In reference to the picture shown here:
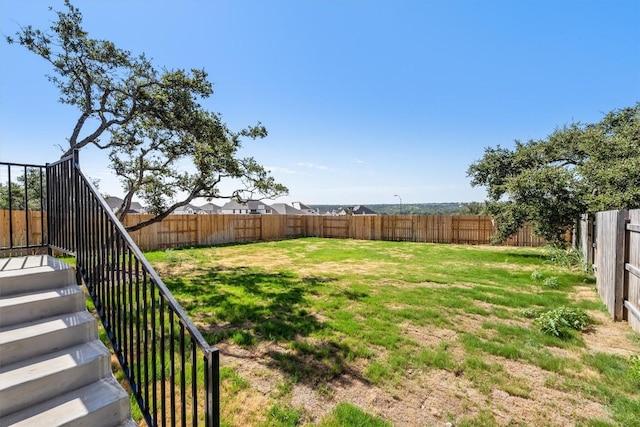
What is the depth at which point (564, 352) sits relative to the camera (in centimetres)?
326

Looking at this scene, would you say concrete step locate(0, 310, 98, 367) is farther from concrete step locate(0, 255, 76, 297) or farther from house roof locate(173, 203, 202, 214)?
house roof locate(173, 203, 202, 214)

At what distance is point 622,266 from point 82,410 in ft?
20.2

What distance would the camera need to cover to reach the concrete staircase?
5.27 ft

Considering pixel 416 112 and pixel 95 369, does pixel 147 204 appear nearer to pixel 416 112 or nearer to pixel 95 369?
pixel 95 369

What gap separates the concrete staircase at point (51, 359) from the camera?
1607mm

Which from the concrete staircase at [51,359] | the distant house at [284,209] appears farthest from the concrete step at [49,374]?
the distant house at [284,209]

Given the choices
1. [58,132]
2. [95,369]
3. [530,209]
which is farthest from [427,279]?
[58,132]

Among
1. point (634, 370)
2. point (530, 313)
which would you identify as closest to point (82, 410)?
point (634, 370)

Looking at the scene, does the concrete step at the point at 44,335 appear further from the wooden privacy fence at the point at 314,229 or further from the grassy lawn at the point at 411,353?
the wooden privacy fence at the point at 314,229

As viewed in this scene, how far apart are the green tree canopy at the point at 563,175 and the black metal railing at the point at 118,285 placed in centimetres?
985

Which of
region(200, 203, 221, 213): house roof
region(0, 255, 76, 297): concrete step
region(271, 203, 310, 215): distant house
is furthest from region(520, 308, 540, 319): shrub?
region(200, 203, 221, 213): house roof

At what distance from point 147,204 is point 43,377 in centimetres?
729

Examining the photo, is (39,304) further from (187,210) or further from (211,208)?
(211,208)

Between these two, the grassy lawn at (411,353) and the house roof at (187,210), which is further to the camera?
the house roof at (187,210)
